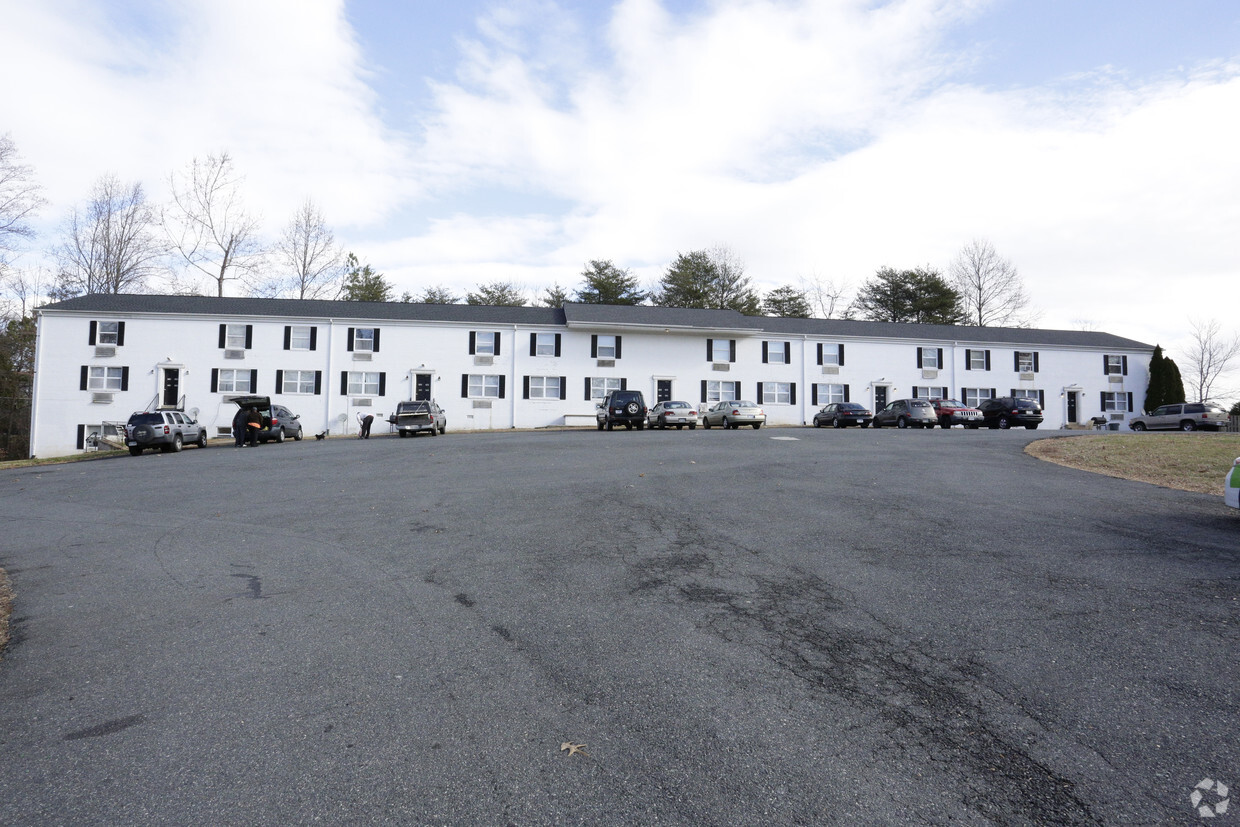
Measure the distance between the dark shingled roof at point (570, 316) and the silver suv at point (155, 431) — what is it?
529 inches

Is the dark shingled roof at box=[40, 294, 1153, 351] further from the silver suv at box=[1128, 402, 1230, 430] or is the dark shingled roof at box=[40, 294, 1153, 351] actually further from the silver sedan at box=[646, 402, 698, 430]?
the silver suv at box=[1128, 402, 1230, 430]

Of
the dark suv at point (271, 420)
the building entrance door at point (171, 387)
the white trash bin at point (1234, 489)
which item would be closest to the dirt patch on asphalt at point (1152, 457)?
the white trash bin at point (1234, 489)

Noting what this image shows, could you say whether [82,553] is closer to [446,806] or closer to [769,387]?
[446,806]

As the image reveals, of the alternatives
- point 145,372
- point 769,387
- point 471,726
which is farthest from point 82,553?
point 769,387

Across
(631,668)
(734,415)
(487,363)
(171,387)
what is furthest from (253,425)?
(631,668)

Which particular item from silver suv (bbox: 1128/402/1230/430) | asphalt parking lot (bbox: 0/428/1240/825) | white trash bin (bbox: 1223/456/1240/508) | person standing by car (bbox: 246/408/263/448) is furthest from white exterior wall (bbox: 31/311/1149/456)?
white trash bin (bbox: 1223/456/1240/508)

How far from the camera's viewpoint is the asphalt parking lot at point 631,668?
9.37 ft

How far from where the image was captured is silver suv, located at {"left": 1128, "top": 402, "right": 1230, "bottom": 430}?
31531 mm

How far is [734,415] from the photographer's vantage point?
31.5 metres

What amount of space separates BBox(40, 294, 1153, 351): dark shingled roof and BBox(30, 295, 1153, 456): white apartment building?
145mm

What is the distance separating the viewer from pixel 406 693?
3814 millimetres

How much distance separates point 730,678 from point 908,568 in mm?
3117

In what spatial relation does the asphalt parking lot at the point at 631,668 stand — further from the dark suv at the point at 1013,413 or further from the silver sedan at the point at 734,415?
the dark suv at the point at 1013,413

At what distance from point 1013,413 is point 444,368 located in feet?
99.7
